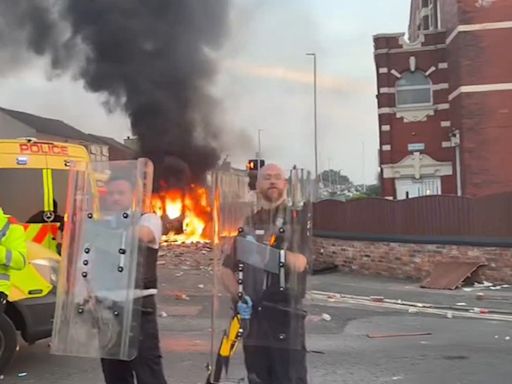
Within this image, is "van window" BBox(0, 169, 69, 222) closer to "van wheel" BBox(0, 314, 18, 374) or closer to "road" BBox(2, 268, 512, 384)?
"road" BBox(2, 268, 512, 384)

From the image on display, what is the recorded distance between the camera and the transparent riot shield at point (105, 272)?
3494 mm

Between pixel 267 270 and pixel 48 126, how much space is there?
43.1 meters

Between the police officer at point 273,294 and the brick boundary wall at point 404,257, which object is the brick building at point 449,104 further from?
the police officer at point 273,294

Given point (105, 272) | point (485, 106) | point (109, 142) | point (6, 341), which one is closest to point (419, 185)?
point (485, 106)

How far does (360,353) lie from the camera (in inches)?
256

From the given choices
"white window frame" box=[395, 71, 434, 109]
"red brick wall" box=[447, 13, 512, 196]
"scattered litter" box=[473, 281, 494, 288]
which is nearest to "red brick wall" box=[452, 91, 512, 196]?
"red brick wall" box=[447, 13, 512, 196]

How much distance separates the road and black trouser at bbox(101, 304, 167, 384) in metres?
0.38

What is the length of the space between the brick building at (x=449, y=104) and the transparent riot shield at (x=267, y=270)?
62.4ft

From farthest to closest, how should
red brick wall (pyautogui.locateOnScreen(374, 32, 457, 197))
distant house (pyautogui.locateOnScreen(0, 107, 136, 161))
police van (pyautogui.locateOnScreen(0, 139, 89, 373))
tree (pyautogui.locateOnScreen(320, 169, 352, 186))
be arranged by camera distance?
tree (pyautogui.locateOnScreen(320, 169, 352, 186)) → distant house (pyautogui.locateOnScreen(0, 107, 136, 161)) → red brick wall (pyautogui.locateOnScreen(374, 32, 457, 197)) → police van (pyautogui.locateOnScreen(0, 139, 89, 373))

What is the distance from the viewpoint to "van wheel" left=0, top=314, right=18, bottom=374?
528 centimetres

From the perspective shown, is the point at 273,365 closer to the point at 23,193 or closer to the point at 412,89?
the point at 23,193

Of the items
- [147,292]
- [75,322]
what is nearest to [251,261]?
[147,292]

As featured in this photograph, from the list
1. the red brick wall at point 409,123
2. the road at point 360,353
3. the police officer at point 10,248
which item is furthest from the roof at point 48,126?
the police officer at point 10,248

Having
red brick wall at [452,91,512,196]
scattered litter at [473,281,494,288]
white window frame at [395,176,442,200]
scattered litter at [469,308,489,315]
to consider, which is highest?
red brick wall at [452,91,512,196]
